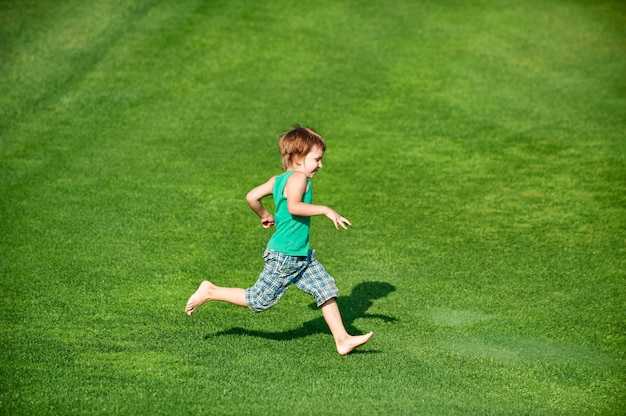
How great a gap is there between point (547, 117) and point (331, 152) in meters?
3.52

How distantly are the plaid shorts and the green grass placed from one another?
42 centimetres

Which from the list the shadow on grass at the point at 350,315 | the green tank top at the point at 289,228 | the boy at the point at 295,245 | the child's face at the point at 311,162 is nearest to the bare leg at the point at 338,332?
the boy at the point at 295,245

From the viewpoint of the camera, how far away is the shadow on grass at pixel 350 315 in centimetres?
721

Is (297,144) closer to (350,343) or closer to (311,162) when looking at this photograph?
(311,162)

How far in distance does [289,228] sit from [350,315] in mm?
1426

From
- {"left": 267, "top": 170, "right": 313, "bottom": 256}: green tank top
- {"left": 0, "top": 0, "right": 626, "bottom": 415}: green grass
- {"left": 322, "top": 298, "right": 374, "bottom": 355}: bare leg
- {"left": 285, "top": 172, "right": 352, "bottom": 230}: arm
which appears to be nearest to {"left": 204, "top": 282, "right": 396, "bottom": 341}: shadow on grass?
{"left": 0, "top": 0, "right": 626, "bottom": 415}: green grass

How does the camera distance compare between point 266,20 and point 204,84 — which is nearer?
point 204,84

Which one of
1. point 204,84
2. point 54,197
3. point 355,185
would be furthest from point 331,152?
point 54,197

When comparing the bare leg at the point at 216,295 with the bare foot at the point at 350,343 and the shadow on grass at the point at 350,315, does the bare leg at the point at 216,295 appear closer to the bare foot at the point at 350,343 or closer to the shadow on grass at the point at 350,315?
the shadow on grass at the point at 350,315

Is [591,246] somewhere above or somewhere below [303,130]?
below

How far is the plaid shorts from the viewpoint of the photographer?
262 inches

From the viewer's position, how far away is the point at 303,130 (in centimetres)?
663

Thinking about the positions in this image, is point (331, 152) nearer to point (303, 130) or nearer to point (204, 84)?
point (204, 84)

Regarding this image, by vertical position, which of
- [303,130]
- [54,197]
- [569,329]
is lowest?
[54,197]
